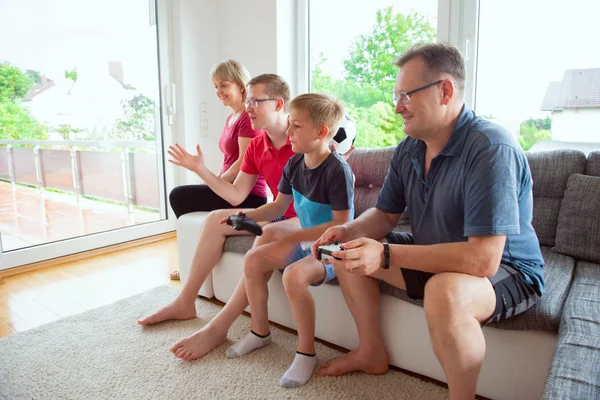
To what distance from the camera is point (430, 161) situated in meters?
1.32

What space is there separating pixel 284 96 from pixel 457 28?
128 cm

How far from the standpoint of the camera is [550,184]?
1.75 m

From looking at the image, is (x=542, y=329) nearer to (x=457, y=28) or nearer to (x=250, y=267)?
(x=250, y=267)

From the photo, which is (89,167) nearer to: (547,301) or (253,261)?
(253,261)

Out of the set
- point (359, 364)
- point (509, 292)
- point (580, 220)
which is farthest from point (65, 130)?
point (580, 220)

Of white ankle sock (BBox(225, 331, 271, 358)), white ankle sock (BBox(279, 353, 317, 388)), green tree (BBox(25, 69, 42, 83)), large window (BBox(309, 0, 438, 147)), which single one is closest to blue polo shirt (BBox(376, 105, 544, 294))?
white ankle sock (BBox(279, 353, 317, 388))

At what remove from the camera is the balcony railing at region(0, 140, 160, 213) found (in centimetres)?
283

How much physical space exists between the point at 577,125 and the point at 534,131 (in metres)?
0.20

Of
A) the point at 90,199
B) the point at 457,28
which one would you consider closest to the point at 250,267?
the point at 457,28

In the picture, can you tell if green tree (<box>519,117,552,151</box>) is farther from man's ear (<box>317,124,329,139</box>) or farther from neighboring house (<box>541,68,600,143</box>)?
man's ear (<box>317,124,329,139</box>)

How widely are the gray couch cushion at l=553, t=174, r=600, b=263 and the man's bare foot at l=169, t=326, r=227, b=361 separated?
1.41 m

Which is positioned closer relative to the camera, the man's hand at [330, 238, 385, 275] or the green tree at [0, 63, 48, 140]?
the man's hand at [330, 238, 385, 275]

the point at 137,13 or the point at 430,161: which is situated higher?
the point at 137,13

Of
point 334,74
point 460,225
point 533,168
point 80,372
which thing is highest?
point 334,74
